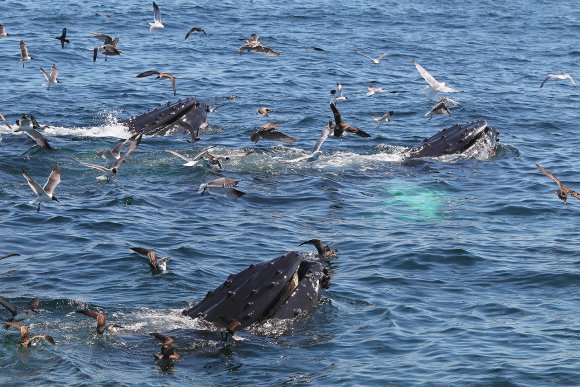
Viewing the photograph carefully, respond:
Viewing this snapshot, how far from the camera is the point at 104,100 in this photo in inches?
1201

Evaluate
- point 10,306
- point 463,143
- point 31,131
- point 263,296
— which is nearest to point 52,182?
point 31,131

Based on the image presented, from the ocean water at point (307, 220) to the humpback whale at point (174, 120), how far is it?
0.31 metres

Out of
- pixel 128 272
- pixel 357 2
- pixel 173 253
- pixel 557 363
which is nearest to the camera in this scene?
pixel 557 363

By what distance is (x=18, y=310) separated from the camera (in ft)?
45.8

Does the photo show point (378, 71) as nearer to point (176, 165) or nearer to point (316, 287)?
point (176, 165)

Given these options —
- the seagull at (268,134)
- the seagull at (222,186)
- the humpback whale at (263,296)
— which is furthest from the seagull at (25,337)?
the seagull at (268,134)

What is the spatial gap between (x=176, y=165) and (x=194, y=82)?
11106mm

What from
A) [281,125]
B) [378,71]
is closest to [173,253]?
[281,125]

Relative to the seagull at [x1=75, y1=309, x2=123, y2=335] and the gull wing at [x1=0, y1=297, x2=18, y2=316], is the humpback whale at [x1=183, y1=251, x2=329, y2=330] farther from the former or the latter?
the gull wing at [x1=0, y1=297, x2=18, y2=316]

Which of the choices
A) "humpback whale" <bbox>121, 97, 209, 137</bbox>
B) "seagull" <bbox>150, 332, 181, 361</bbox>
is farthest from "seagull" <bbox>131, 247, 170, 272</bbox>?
"humpback whale" <bbox>121, 97, 209, 137</bbox>

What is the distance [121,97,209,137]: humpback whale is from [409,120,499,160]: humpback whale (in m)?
4.83

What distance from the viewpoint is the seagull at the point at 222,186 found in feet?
66.5

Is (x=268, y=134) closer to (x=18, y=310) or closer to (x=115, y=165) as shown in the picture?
(x=115, y=165)

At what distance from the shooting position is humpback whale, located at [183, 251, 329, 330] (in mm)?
13992
